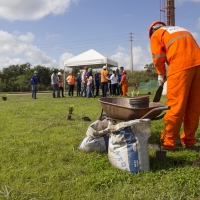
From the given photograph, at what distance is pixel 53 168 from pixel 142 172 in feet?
3.63

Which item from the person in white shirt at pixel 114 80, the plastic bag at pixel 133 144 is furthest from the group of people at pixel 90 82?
the plastic bag at pixel 133 144

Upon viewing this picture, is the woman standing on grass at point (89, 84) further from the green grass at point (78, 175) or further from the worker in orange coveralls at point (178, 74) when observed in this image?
the worker in orange coveralls at point (178, 74)

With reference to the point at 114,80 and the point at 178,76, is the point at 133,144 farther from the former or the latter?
the point at 114,80

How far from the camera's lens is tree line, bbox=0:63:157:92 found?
33031 millimetres

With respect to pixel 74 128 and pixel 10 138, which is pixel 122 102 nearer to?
pixel 74 128

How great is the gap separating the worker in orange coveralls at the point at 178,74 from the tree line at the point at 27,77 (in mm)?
29304

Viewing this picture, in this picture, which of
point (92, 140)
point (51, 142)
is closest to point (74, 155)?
point (92, 140)

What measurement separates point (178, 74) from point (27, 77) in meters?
35.4

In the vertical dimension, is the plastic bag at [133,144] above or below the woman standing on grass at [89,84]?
below

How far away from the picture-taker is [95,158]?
3527 mm

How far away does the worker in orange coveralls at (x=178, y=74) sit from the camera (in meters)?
3.51

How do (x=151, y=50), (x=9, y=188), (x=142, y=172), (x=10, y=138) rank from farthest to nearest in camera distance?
(x=10, y=138)
(x=151, y=50)
(x=142, y=172)
(x=9, y=188)

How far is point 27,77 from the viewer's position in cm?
3691

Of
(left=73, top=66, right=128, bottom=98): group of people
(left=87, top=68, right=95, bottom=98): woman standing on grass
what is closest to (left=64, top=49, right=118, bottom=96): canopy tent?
(left=73, top=66, right=128, bottom=98): group of people
